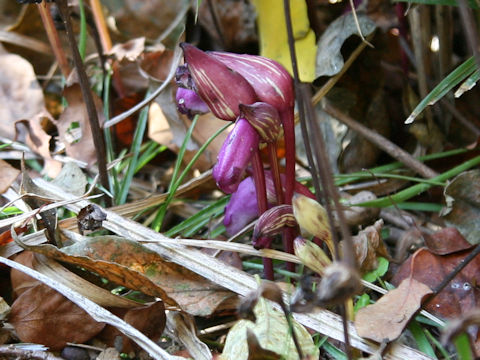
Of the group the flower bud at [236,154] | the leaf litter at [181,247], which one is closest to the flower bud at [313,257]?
the leaf litter at [181,247]

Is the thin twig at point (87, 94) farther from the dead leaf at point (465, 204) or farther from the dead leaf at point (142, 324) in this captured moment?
the dead leaf at point (465, 204)

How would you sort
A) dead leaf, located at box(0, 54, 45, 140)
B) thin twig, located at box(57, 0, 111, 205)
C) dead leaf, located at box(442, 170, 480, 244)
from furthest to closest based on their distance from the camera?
dead leaf, located at box(0, 54, 45, 140), dead leaf, located at box(442, 170, 480, 244), thin twig, located at box(57, 0, 111, 205)

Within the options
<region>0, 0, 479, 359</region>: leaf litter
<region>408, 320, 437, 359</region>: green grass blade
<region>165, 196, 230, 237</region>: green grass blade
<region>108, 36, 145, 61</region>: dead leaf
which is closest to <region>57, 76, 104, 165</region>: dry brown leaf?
<region>0, 0, 479, 359</region>: leaf litter

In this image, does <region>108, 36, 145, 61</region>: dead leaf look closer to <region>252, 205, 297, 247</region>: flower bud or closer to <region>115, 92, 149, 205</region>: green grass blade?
<region>115, 92, 149, 205</region>: green grass blade

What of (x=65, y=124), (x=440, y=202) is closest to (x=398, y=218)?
(x=440, y=202)

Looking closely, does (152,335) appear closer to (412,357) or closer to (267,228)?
(267,228)

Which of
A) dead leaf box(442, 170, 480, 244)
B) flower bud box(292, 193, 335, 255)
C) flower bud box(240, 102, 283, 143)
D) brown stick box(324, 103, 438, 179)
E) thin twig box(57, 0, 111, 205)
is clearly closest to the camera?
flower bud box(292, 193, 335, 255)

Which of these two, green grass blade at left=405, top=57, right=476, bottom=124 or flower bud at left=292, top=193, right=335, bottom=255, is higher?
green grass blade at left=405, top=57, right=476, bottom=124

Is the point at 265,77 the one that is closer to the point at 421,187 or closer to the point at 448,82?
the point at 448,82
